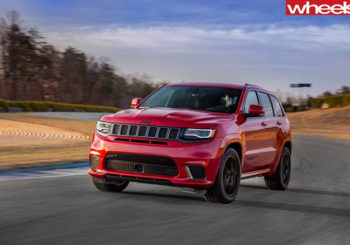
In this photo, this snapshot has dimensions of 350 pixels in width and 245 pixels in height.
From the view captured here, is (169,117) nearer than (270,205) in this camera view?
Yes

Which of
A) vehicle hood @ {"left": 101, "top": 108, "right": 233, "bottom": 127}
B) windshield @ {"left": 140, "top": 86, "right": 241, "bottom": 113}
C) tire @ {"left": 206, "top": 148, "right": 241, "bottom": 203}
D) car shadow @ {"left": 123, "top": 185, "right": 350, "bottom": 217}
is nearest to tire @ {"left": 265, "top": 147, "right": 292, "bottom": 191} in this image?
car shadow @ {"left": 123, "top": 185, "right": 350, "bottom": 217}

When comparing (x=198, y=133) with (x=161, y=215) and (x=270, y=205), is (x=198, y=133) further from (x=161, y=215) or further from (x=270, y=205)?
(x=270, y=205)

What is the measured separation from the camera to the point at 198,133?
8.00 metres

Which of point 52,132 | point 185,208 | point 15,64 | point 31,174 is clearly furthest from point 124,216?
point 15,64

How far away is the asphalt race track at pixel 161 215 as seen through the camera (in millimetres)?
6105

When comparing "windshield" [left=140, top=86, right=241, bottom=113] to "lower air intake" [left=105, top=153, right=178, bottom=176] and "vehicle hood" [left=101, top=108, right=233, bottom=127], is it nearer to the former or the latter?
"vehicle hood" [left=101, top=108, right=233, bottom=127]

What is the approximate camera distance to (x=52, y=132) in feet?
96.5

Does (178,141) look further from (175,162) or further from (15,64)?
(15,64)

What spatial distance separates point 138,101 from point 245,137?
1.75 metres

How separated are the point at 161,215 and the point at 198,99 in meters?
2.42

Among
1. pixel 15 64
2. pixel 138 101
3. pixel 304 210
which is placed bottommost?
pixel 304 210

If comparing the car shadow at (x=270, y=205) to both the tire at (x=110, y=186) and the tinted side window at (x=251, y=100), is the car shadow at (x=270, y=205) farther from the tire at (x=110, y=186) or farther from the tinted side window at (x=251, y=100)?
the tinted side window at (x=251, y=100)

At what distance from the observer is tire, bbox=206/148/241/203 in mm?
8180

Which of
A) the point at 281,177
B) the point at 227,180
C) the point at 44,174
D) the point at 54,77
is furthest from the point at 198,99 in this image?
the point at 54,77
